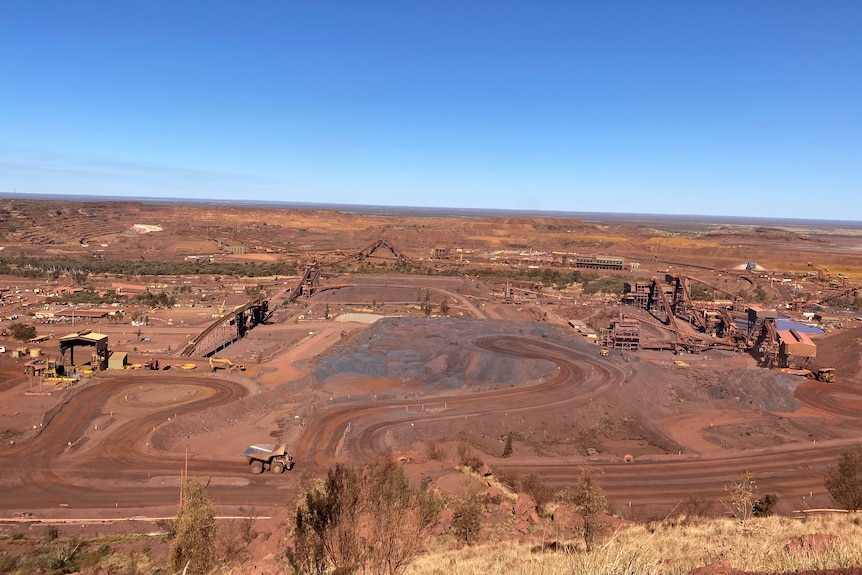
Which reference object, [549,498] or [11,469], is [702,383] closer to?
[549,498]

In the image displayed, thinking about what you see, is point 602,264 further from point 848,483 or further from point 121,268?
point 121,268

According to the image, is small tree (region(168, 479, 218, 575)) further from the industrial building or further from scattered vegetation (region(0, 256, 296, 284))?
the industrial building

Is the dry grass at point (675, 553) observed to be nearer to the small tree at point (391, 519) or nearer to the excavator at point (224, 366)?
the small tree at point (391, 519)

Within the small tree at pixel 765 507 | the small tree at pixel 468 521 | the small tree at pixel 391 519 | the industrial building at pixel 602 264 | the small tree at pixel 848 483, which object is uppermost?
the industrial building at pixel 602 264

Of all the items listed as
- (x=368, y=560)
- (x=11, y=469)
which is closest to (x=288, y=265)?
(x=11, y=469)

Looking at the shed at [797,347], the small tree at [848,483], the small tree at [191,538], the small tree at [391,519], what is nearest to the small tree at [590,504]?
the small tree at [391,519]

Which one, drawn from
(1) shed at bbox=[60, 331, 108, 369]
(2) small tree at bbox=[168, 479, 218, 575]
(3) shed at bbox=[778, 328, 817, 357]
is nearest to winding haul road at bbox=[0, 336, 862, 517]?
(1) shed at bbox=[60, 331, 108, 369]
